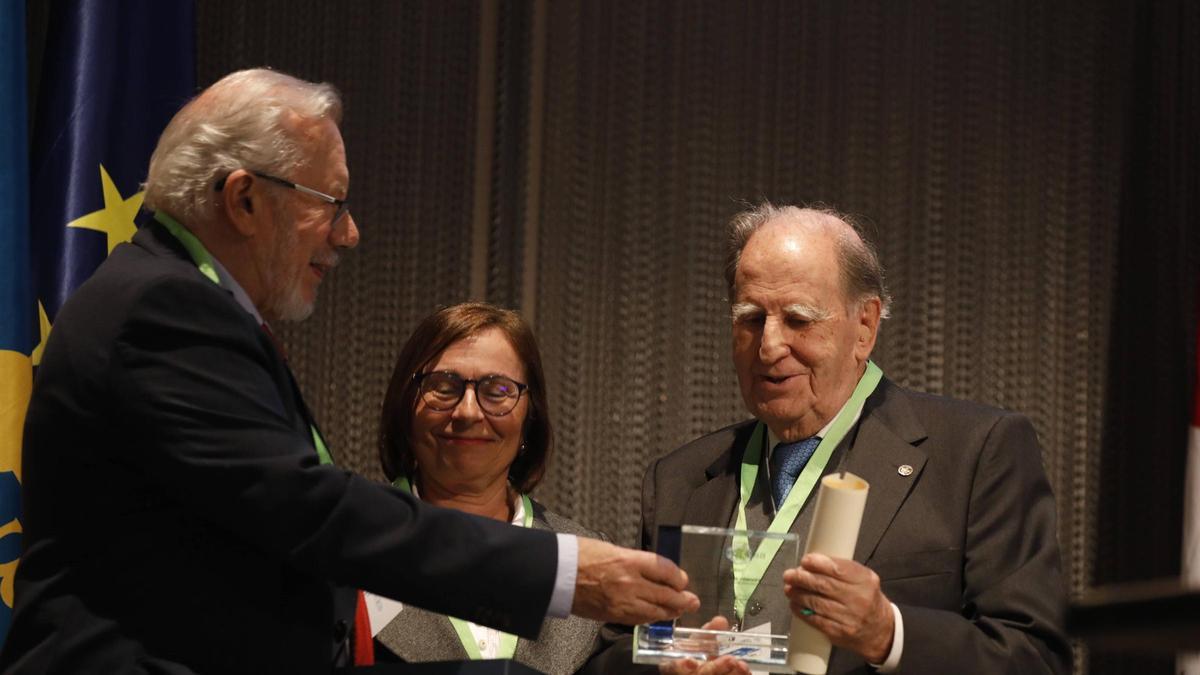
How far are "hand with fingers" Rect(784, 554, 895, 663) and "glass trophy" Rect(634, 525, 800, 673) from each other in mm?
54

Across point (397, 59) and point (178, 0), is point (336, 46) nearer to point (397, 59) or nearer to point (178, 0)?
point (397, 59)

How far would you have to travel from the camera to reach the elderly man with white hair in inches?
68.2

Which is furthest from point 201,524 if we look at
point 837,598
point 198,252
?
point 837,598

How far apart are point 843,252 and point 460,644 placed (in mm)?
1037

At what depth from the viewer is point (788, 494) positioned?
254 centimetres

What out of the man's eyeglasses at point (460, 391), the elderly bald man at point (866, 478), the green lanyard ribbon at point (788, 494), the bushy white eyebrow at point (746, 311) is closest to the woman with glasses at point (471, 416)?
the man's eyeglasses at point (460, 391)

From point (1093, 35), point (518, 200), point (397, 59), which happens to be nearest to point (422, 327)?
point (518, 200)

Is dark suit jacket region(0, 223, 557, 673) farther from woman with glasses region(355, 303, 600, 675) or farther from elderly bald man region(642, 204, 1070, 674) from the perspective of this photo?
woman with glasses region(355, 303, 600, 675)

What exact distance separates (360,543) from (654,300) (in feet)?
6.99

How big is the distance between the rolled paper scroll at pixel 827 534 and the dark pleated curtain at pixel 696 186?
68.1 inches

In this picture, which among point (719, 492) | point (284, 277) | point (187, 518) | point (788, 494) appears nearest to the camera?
point (187, 518)

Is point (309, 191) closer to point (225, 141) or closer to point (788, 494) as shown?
point (225, 141)

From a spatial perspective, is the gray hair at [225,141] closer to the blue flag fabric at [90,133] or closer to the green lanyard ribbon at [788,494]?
the green lanyard ribbon at [788,494]

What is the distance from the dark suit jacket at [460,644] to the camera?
8.93ft
